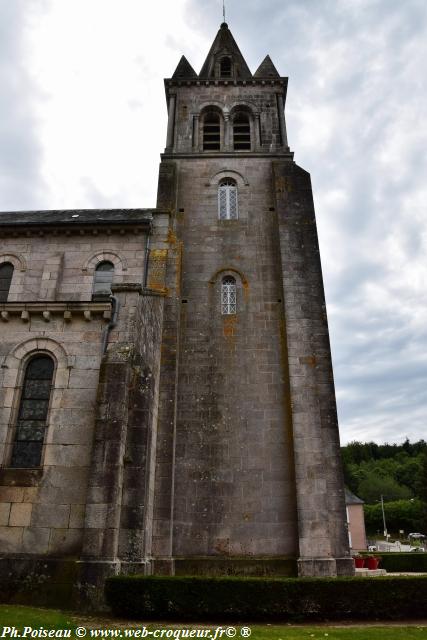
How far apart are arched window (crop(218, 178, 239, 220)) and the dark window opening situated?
27.5 feet

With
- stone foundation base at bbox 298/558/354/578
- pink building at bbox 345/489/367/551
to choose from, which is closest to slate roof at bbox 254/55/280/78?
stone foundation base at bbox 298/558/354/578

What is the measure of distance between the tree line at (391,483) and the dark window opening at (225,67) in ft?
151

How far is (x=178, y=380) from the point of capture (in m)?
15.2

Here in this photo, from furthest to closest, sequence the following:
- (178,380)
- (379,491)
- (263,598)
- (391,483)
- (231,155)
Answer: (391,483), (379,491), (231,155), (178,380), (263,598)

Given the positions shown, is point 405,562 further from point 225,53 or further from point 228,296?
point 225,53

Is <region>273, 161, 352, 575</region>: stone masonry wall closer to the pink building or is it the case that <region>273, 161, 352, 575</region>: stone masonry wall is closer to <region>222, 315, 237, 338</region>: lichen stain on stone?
<region>222, 315, 237, 338</region>: lichen stain on stone

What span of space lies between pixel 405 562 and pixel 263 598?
19555 mm

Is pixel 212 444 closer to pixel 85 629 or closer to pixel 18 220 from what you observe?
pixel 85 629

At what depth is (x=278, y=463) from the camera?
46.1 ft

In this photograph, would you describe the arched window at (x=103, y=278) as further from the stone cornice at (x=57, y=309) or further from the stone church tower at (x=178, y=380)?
the stone cornice at (x=57, y=309)

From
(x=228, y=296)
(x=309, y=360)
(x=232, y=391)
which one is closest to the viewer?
(x=309, y=360)

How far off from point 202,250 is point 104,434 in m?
8.96

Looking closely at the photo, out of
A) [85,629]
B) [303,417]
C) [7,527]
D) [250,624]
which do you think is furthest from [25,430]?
[303,417]

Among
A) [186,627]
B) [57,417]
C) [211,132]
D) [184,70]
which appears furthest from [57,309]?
[184,70]
